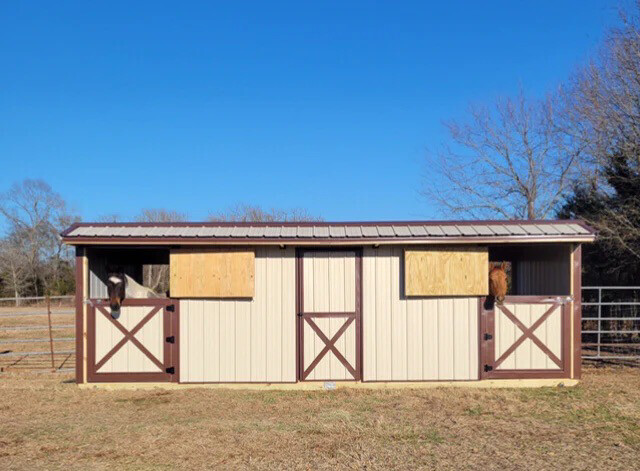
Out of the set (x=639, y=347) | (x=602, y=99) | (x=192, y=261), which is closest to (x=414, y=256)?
(x=192, y=261)

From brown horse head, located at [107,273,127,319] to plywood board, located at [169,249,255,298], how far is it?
0.83 meters

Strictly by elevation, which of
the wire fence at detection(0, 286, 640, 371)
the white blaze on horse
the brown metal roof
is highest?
the brown metal roof

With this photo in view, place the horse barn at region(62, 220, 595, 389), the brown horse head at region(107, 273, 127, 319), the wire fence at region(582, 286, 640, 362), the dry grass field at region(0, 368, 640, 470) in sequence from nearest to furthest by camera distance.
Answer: the dry grass field at region(0, 368, 640, 470)
the brown horse head at region(107, 273, 127, 319)
the horse barn at region(62, 220, 595, 389)
the wire fence at region(582, 286, 640, 362)

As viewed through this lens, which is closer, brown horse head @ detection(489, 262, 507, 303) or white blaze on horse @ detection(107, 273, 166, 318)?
white blaze on horse @ detection(107, 273, 166, 318)

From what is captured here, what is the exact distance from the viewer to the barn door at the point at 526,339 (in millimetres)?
9070

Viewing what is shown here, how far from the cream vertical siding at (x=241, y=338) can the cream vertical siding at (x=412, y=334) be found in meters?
1.33

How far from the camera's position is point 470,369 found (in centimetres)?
906

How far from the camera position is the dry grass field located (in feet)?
18.4

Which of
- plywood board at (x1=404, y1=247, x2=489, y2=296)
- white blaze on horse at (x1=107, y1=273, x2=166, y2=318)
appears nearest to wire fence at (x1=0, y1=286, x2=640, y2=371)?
plywood board at (x1=404, y1=247, x2=489, y2=296)

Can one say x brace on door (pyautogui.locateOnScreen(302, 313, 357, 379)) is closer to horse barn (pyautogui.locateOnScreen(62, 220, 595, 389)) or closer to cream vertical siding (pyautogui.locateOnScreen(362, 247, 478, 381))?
horse barn (pyautogui.locateOnScreen(62, 220, 595, 389))

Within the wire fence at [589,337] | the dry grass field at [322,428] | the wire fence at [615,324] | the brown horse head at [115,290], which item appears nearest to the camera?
the dry grass field at [322,428]

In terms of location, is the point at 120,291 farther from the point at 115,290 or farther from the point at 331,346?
the point at 331,346

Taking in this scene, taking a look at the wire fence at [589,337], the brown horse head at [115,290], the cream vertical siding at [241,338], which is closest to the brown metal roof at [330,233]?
the brown horse head at [115,290]

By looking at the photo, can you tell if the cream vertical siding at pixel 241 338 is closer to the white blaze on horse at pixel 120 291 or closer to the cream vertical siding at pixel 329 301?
the cream vertical siding at pixel 329 301
